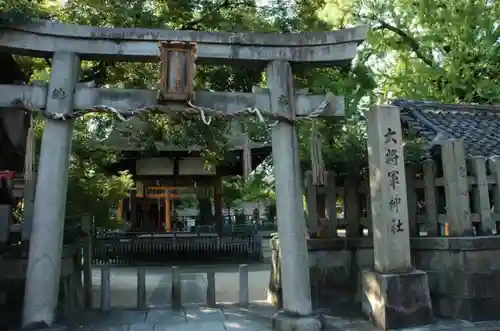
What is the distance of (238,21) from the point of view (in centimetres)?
1056

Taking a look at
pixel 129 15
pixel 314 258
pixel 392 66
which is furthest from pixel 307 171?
pixel 392 66

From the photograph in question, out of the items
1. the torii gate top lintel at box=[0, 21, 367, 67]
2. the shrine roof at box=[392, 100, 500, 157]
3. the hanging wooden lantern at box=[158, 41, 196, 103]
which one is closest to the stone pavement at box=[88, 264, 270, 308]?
the hanging wooden lantern at box=[158, 41, 196, 103]

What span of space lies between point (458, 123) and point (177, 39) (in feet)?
21.3

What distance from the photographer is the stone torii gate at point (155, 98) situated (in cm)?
630

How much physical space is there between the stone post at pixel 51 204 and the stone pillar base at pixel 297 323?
329 cm

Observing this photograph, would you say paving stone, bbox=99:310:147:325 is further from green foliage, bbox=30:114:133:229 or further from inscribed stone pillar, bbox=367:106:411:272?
inscribed stone pillar, bbox=367:106:411:272

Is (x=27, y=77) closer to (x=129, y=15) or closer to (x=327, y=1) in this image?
(x=129, y=15)

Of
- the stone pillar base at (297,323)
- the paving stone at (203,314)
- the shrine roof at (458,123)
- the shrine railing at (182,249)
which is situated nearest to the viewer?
the stone pillar base at (297,323)

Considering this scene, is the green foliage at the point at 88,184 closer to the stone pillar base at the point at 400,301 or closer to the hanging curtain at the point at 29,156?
the hanging curtain at the point at 29,156

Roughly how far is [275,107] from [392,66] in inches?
491

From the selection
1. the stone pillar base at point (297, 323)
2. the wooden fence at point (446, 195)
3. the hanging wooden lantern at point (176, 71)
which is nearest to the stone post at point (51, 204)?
the hanging wooden lantern at point (176, 71)

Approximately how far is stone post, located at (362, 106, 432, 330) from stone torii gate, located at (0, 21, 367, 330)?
2.79 ft

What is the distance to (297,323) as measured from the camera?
6.48m

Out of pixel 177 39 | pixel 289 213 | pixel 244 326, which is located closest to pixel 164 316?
pixel 244 326
